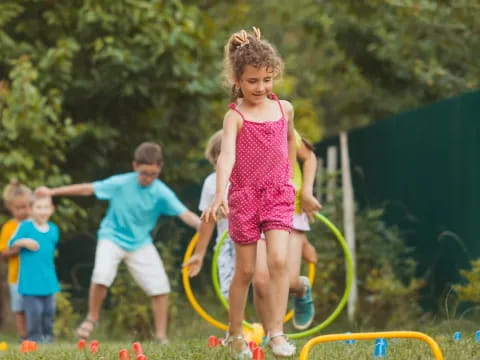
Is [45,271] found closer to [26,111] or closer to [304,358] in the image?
[26,111]

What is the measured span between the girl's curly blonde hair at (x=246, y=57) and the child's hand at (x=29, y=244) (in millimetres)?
3496

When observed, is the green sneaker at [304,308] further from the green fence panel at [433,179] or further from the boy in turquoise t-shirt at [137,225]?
the boy in turquoise t-shirt at [137,225]

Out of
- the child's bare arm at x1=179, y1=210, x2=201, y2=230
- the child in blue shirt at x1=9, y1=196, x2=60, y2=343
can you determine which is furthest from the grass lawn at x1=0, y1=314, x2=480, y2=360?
the child in blue shirt at x1=9, y1=196, x2=60, y2=343

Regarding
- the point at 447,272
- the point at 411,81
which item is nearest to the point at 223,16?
the point at 411,81

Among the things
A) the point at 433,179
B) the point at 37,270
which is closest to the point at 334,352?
the point at 433,179

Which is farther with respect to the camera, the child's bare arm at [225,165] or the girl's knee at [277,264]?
the girl's knee at [277,264]

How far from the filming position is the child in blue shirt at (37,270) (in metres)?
7.74

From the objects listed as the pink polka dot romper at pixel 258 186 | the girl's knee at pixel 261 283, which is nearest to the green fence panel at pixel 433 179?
the girl's knee at pixel 261 283

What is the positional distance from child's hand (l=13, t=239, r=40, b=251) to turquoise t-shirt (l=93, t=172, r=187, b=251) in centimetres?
54

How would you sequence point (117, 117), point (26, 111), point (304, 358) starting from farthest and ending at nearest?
point (117, 117) → point (26, 111) → point (304, 358)

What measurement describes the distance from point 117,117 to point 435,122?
3.88m

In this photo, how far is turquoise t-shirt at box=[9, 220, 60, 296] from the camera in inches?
305

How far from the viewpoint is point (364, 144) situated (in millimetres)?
9070

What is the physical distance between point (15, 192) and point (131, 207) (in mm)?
1274
